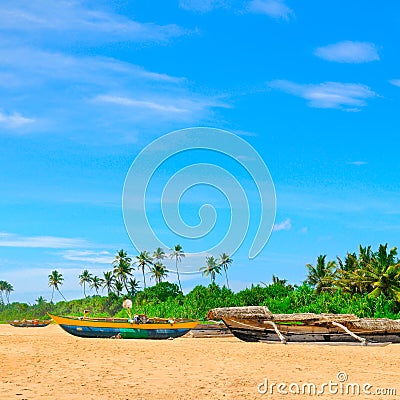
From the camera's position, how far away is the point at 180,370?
16.8 m

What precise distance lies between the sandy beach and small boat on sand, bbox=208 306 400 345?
102cm

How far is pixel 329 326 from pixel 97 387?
603 inches

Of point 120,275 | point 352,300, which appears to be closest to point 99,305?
point 120,275

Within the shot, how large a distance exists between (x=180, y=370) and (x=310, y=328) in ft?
38.0

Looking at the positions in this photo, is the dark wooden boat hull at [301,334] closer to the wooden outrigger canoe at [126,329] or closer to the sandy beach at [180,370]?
the sandy beach at [180,370]

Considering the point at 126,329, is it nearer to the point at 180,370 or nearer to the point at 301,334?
the point at 301,334

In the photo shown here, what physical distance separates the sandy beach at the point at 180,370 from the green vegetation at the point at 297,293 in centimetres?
1775

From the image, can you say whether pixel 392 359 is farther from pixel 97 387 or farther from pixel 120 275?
pixel 120 275

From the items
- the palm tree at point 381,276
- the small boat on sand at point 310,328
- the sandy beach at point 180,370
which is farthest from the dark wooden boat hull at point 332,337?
the palm tree at point 381,276

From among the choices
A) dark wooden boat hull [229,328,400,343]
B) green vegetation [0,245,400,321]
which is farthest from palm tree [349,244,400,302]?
dark wooden boat hull [229,328,400,343]

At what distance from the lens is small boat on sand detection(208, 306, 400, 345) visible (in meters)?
25.4

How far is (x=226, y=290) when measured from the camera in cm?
6209

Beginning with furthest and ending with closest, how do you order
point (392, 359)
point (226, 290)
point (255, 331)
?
point (226, 290)
point (255, 331)
point (392, 359)

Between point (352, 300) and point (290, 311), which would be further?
point (290, 311)
